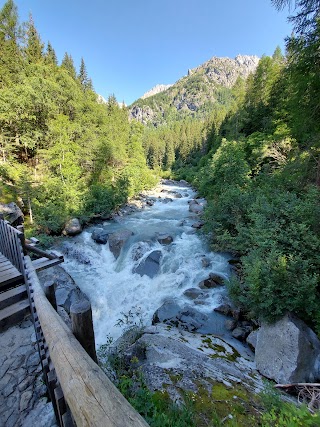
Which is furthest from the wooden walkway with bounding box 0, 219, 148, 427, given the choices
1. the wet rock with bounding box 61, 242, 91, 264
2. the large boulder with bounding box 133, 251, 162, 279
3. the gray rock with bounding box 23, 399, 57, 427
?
the wet rock with bounding box 61, 242, 91, 264

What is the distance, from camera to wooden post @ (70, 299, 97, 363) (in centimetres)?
138

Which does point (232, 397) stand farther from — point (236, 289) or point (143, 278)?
point (143, 278)

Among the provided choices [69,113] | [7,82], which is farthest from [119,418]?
[69,113]

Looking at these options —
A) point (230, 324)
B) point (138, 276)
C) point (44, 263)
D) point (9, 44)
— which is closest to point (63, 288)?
point (138, 276)

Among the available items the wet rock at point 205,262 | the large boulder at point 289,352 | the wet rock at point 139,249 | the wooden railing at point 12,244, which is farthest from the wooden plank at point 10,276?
the wet rock at point 205,262

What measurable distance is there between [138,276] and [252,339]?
556 cm

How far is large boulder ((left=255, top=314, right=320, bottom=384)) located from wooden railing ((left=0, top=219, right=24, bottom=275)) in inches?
234

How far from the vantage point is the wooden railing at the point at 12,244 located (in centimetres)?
408

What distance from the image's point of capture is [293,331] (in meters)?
4.75

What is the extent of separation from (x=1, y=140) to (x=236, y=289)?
20.4m

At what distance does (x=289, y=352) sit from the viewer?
14.9 ft

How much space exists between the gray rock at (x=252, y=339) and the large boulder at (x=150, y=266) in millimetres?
4902

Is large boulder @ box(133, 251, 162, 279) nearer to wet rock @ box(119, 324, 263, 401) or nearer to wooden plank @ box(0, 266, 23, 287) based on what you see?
wet rock @ box(119, 324, 263, 401)

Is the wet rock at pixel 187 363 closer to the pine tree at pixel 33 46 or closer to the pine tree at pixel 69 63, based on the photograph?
the pine tree at pixel 33 46
